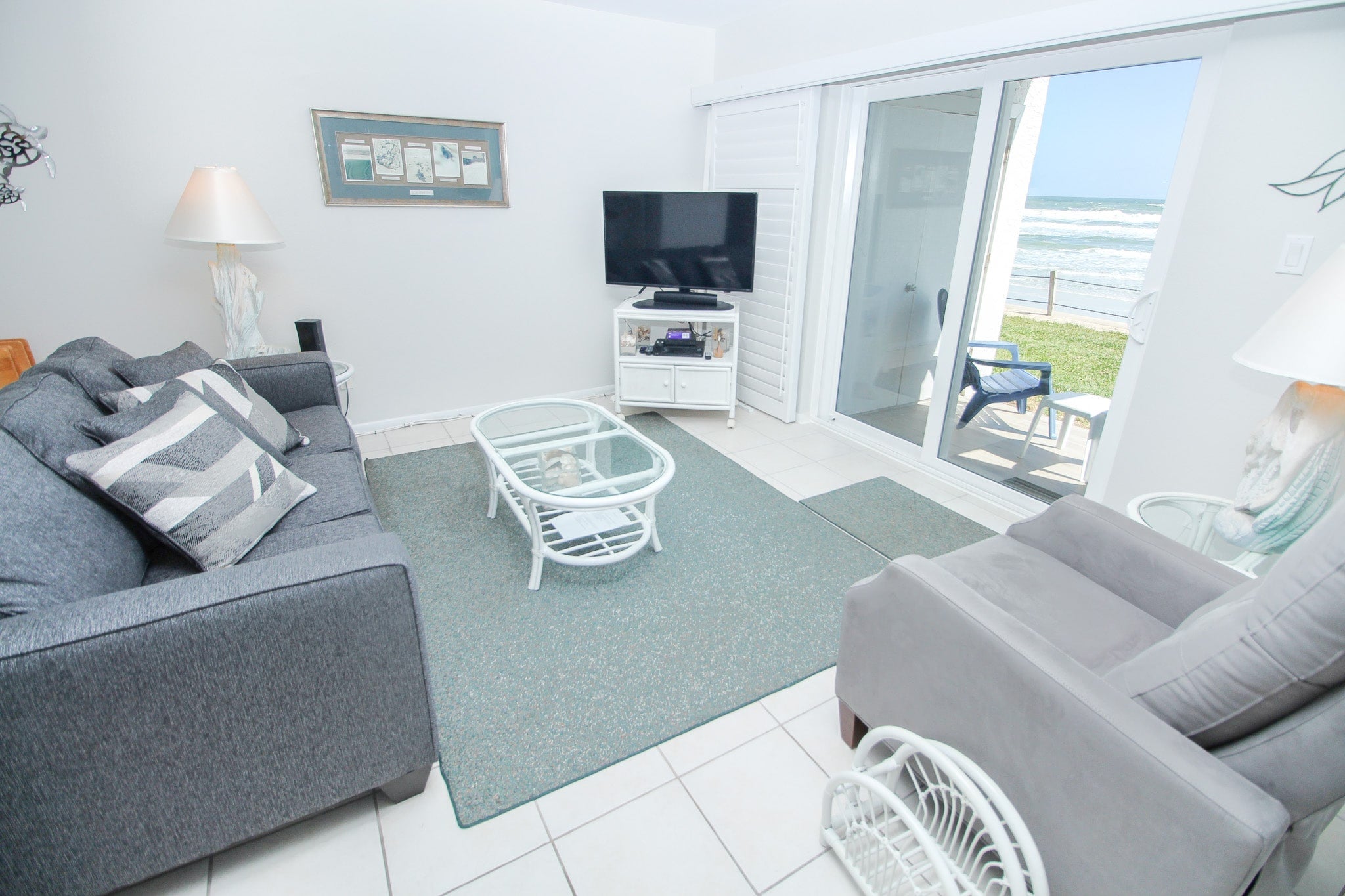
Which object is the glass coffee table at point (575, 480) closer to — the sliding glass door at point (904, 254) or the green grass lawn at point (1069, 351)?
the sliding glass door at point (904, 254)

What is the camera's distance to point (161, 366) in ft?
6.81

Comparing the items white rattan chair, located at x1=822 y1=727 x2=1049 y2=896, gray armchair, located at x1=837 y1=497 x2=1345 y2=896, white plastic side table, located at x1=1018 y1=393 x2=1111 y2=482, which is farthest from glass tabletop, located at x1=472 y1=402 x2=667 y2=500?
white plastic side table, located at x1=1018 y1=393 x2=1111 y2=482

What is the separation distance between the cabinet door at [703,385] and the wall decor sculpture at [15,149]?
293cm

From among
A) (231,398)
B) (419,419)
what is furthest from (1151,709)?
(419,419)

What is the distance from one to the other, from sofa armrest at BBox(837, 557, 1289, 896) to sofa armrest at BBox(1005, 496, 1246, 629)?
0.59 m

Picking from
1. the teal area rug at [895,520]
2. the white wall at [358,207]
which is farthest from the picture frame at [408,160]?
the teal area rug at [895,520]

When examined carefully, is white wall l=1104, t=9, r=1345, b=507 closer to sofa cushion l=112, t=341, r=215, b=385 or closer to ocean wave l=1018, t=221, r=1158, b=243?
ocean wave l=1018, t=221, r=1158, b=243

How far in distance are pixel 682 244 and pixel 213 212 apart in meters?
2.25

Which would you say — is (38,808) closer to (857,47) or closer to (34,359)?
(34,359)

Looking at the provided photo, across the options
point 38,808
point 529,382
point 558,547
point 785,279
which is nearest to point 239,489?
point 38,808

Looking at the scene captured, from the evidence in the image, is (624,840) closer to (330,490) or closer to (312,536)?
(312,536)

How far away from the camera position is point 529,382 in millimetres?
3998

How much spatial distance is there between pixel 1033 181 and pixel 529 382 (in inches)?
113

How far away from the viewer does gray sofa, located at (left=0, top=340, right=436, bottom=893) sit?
3.33 ft
